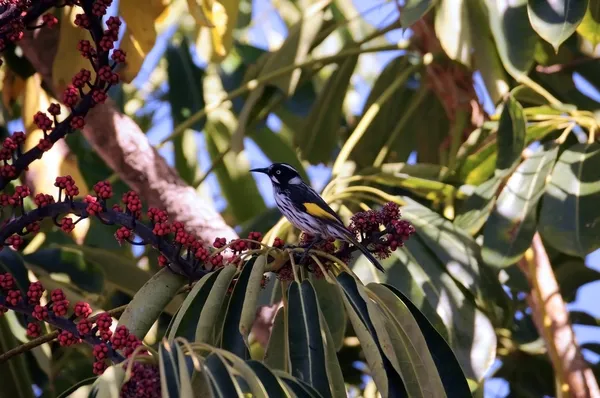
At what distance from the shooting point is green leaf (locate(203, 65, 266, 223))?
4.78 meters

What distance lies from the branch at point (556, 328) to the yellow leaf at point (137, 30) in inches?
52.9

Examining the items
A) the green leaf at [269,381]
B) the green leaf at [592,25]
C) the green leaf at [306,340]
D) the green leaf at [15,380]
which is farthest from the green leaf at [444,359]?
the green leaf at [592,25]

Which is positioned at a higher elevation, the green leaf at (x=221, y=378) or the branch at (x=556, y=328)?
the green leaf at (x=221, y=378)

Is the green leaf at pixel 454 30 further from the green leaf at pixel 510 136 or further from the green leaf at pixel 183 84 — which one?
the green leaf at pixel 183 84

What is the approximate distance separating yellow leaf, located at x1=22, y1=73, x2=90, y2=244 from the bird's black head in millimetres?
620

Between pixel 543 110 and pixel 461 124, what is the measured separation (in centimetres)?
61

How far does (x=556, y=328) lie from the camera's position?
329cm

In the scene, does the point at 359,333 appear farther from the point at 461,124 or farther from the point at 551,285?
the point at 461,124

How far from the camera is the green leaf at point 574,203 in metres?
2.86

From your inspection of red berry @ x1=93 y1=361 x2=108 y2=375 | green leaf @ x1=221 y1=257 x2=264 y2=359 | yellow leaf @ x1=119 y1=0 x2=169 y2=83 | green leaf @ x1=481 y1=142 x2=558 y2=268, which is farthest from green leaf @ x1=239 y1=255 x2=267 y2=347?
yellow leaf @ x1=119 y1=0 x2=169 y2=83

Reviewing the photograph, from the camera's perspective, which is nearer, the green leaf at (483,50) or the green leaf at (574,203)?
the green leaf at (574,203)

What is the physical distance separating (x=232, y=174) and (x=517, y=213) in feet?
6.78

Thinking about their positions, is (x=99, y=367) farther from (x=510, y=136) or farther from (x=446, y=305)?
(x=510, y=136)

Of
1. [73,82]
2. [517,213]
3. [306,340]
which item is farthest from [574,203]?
[73,82]
